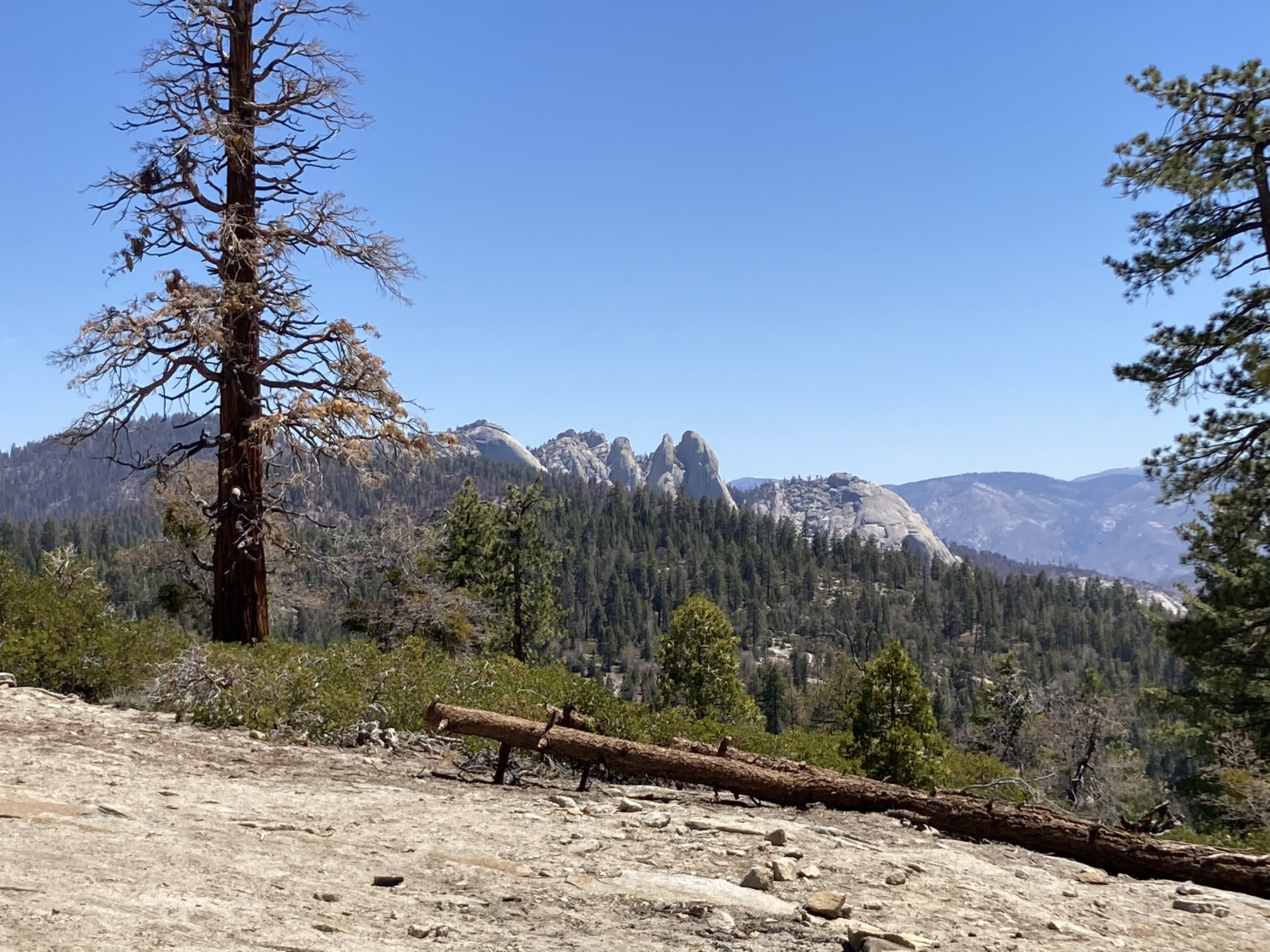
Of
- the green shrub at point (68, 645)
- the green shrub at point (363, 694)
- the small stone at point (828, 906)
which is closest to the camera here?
the small stone at point (828, 906)

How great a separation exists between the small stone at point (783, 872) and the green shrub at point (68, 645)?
7.64 meters

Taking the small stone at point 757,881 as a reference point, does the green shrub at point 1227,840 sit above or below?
below

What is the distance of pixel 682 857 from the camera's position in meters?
5.93

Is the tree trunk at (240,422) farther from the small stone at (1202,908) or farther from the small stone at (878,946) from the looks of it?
the small stone at (1202,908)

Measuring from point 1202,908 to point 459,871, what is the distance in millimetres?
4865

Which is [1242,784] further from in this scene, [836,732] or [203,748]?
[203,748]

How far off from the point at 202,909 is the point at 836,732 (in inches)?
→ 989

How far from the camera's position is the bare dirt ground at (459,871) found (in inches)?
165

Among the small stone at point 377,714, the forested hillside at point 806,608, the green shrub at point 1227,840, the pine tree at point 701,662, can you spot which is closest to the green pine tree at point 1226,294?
the green shrub at point 1227,840

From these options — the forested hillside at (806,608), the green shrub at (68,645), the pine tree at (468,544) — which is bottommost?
the forested hillside at (806,608)

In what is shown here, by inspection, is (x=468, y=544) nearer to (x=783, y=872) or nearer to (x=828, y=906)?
(x=783, y=872)

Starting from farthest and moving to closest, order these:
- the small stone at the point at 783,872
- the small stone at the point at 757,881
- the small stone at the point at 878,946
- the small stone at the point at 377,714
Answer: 1. the small stone at the point at 377,714
2. the small stone at the point at 783,872
3. the small stone at the point at 757,881
4. the small stone at the point at 878,946

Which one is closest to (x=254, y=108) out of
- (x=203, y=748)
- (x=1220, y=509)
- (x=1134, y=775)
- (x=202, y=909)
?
(x=203, y=748)

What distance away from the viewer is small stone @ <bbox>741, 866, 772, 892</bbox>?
544 centimetres
